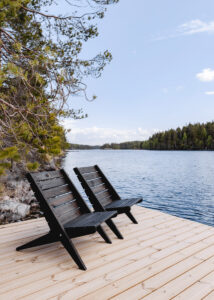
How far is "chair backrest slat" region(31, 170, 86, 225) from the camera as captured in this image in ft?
9.75

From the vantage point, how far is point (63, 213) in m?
3.05

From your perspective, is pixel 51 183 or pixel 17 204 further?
pixel 17 204

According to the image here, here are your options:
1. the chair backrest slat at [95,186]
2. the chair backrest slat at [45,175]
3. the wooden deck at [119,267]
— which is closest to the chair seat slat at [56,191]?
the chair backrest slat at [45,175]

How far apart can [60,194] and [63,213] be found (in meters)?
0.28

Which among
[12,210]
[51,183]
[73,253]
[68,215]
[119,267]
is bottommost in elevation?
[12,210]

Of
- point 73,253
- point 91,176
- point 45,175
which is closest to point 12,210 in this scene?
point 91,176

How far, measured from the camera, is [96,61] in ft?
23.0

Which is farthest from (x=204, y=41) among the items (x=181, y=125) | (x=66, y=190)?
(x=181, y=125)

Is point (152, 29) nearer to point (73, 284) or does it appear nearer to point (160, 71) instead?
point (160, 71)

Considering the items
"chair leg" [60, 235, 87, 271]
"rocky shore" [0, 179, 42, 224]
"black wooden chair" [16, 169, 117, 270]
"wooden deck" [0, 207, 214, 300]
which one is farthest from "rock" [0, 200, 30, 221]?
"chair leg" [60, 235, 87, 271]

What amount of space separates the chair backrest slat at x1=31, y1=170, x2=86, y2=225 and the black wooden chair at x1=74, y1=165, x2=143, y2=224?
0.29m

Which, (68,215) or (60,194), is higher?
(60,194)

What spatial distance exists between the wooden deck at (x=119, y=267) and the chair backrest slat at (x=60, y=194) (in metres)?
0.44

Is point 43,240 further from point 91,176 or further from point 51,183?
point 91,176
